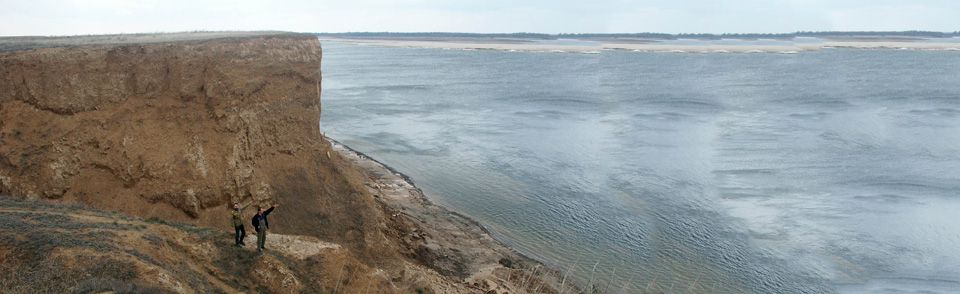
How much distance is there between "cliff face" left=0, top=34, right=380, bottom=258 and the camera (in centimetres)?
1573

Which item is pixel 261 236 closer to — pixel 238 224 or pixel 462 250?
pixel 238 224

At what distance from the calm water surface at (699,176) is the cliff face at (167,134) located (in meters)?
7.86

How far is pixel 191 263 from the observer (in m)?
12.1

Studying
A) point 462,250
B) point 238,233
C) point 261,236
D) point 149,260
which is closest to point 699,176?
point 462,250

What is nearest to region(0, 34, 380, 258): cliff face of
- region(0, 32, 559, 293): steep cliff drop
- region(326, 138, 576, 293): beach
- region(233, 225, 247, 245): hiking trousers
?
region(0, 32, 559, 293): steep cliff drop

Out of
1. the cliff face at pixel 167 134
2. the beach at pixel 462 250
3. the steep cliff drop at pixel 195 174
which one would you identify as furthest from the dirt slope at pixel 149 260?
the beach at pixel 462 250

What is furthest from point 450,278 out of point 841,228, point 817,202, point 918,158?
point 918,158

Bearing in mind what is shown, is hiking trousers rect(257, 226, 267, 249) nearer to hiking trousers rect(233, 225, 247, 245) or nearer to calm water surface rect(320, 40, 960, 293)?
hiking trousers rect(233, 225, 247, 245)

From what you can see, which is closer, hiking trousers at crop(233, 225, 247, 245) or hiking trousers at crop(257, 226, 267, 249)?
hiking trousers at crop(233, 225, 247, 245)

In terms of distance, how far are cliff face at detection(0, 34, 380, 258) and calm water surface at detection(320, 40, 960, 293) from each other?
786cm

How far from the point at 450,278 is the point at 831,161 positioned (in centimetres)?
2482

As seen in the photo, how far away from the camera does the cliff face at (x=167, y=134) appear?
15.7 meters

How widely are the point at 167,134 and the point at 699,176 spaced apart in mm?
23431

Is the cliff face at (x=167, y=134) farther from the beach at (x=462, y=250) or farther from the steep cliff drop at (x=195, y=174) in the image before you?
the beach at (x=462, y=250)
